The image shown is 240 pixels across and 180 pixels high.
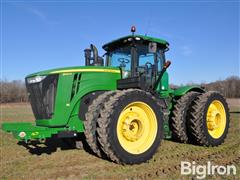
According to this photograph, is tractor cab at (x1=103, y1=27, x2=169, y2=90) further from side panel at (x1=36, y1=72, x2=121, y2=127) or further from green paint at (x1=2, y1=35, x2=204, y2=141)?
side panel at (x1=36, y1=72, x2=121, y2=127)

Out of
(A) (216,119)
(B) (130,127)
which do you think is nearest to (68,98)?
(B) (130,127)

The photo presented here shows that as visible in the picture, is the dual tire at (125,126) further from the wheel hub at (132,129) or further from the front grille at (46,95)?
the front grille at (46,95)

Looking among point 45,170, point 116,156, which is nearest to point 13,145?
point 45,170

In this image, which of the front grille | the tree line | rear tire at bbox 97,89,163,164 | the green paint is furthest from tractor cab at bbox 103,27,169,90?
the tree line

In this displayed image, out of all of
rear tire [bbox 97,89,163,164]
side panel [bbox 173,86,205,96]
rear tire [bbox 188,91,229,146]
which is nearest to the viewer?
rear tire [bbox 97,89,163,164]

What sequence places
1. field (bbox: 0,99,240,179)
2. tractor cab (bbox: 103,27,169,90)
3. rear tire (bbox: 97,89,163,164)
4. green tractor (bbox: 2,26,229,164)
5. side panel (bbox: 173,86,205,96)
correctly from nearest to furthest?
field (bbox: 0,99,240,179), rear tire (bbox: 97,89,163,164), green tractor (bbox: 2,26,229,164), tractor cab (bbox: 103,27,169,90), side panel (bbox: 173,86,205,96)

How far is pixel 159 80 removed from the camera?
23.8ft

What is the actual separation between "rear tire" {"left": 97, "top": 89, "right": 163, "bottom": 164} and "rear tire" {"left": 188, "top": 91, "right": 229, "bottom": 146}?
149cm

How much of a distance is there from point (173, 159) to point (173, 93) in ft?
7.65

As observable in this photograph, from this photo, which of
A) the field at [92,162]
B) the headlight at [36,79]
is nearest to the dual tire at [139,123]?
the field at [92,162]

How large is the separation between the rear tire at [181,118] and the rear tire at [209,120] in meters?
0.17

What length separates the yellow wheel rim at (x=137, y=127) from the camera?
596 cm

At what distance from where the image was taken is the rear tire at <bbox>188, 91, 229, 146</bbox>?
738 cm

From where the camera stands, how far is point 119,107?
5.67 meters
